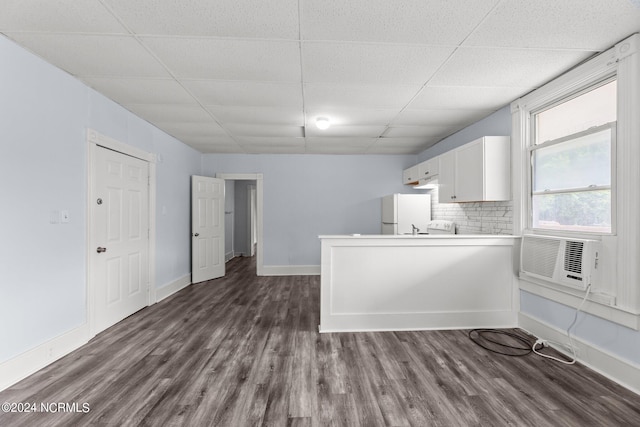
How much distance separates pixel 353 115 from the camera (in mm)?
3666

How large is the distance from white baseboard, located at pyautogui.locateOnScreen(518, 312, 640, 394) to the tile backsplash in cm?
107

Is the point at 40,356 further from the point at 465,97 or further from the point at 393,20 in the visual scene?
the point at 465,97

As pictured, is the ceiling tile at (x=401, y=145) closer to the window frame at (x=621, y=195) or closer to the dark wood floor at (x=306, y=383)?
the window frame at (x=621, y=195)

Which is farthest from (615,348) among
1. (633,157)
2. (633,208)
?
(633,157)

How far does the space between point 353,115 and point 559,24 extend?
2110 millimetres

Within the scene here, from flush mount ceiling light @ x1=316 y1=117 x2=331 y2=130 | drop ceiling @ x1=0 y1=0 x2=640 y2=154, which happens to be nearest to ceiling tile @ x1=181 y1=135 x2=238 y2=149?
drop ceiling @ x1=0 y1=0 x2=640 y2=154

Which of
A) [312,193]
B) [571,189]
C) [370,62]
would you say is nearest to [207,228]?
[312,193]

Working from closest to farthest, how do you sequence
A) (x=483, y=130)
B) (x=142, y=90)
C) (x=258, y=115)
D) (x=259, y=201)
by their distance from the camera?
(x=142, y=90), (x=258, y=115), (x=483, y=130), (x=259, y=201)

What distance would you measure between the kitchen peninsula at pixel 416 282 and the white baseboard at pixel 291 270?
2811 mm

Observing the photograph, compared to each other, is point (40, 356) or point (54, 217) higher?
point (54, 217)

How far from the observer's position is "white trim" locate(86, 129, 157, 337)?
2.86 meters

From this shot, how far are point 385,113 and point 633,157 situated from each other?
2.25 metres

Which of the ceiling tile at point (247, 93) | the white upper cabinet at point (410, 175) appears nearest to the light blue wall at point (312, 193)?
the white upper cabinet at point (410, 175)

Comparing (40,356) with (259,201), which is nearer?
(40,356)
